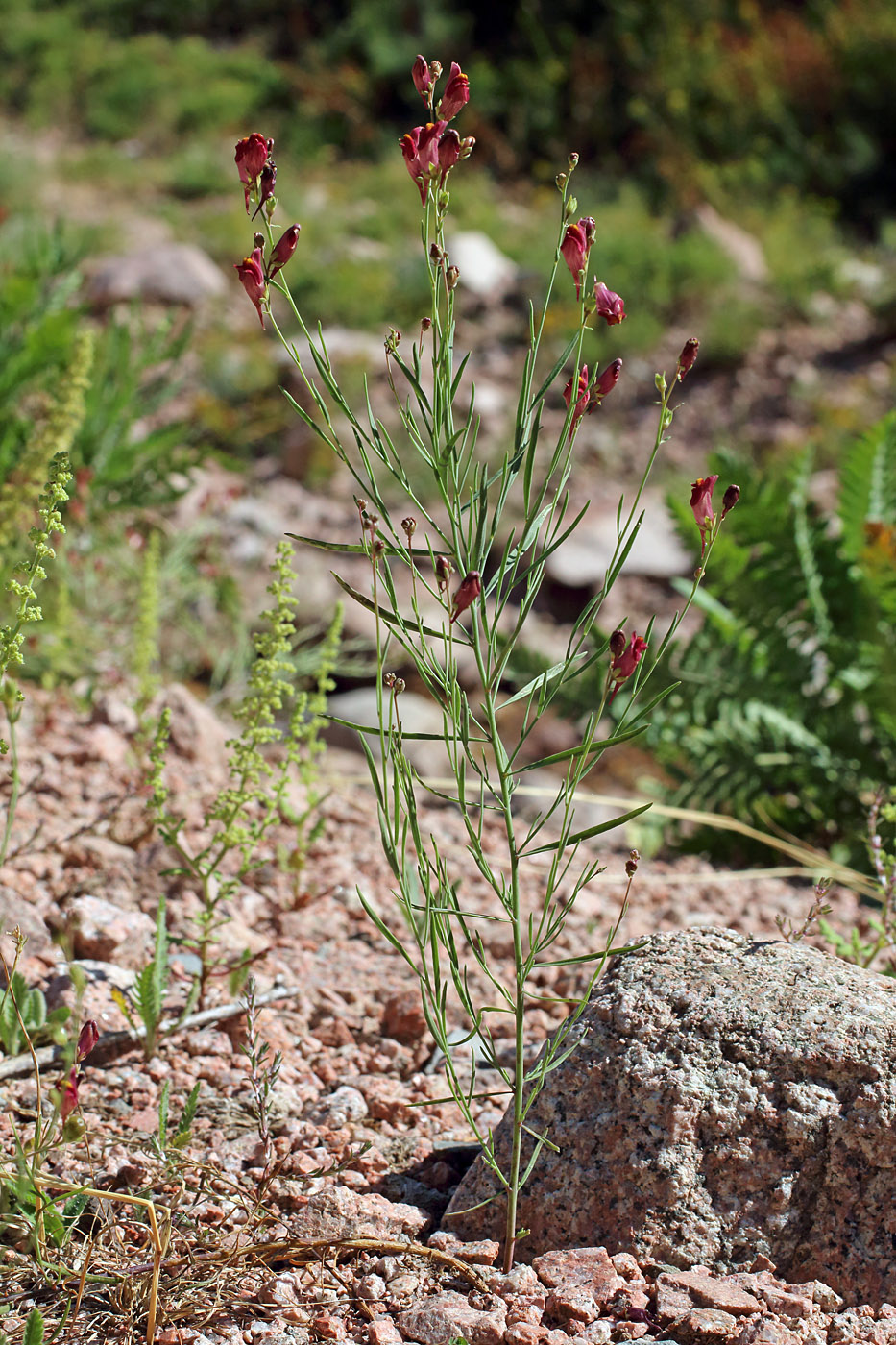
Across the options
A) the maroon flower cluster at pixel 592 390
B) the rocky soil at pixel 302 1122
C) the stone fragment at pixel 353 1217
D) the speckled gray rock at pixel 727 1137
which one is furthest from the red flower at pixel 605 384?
the stone fragment at pixel 353 1217

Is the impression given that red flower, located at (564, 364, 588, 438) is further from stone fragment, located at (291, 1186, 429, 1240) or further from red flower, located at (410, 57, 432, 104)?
stone fragment, located at (291, 1186, 429, 1240)

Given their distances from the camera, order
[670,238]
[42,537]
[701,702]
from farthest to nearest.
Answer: [670,238] < [701,702] < [42,537]

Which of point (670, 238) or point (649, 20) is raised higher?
point (649, 20)

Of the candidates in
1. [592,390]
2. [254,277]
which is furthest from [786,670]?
[254,277]

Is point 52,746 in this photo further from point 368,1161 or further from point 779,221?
point 779,221

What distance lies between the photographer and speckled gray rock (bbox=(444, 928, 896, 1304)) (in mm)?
1222

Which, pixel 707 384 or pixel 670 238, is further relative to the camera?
pixel 670 238

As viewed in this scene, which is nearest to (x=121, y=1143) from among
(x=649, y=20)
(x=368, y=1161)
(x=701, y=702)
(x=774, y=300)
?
(x=368, y=1161)

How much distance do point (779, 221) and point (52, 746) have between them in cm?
775

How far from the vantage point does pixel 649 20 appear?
10.9m

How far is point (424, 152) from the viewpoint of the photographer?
1076mm

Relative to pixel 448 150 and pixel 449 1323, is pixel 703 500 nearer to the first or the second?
pixel 448 150

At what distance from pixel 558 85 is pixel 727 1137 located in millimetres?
11603

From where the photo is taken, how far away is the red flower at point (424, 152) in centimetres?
107
